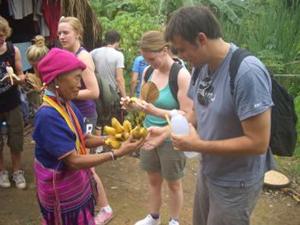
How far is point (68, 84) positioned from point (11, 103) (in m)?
2.16

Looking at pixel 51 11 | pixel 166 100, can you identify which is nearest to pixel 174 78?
pixel 166 100

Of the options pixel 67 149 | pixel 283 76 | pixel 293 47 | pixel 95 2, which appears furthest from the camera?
pixel 95 2

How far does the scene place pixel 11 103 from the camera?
4203mm

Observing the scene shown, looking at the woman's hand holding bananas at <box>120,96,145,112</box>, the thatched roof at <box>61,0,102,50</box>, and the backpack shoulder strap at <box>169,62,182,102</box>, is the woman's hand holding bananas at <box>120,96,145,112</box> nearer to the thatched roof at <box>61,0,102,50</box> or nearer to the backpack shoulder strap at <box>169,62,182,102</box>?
the backpack shoulder strap at <box>169,62,182,102</box>

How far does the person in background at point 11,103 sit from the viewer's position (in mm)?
4023

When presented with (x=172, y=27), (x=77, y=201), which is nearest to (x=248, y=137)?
(x=172, y=27)

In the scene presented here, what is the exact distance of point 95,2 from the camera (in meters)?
11.0

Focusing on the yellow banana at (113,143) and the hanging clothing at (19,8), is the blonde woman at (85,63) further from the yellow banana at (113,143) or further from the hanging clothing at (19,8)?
the hanging clothing at (19,8)

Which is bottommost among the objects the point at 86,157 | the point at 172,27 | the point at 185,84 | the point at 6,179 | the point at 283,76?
the point at 6,179

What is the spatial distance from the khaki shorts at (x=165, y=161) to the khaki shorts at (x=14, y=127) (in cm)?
170

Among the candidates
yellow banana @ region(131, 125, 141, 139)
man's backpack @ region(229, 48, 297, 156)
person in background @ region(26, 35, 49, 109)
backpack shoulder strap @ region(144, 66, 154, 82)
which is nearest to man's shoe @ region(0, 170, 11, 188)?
person in background @ region(26, 35, 49, 109)

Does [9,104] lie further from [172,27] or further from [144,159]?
[172,27]

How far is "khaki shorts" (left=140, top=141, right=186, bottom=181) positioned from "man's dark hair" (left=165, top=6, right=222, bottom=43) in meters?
1.37

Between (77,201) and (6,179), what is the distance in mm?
2288
